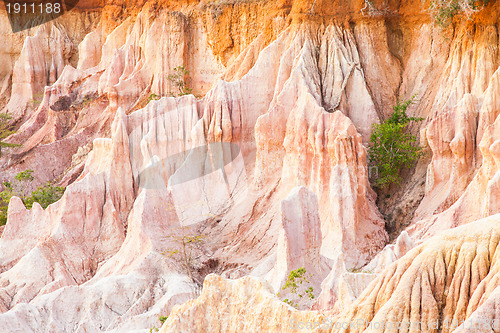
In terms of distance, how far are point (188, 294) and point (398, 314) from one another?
9.57 meters

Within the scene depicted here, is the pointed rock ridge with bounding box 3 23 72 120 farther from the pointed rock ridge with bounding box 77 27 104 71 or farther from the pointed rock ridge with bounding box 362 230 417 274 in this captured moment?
the pointed rock ridge with bounding box 362 230 417 274

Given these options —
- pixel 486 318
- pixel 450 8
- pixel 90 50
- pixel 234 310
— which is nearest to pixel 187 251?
pixel 234 310

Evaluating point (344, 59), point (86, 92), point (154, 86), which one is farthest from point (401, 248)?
point (86, 92)

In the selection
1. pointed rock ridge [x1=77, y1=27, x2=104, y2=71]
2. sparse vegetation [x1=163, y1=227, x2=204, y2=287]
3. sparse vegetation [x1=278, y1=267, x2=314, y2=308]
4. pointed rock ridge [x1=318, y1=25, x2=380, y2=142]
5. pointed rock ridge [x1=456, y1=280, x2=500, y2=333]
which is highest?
pointed rock ridge [x1=77, y1=27, x2=104, y2=71]

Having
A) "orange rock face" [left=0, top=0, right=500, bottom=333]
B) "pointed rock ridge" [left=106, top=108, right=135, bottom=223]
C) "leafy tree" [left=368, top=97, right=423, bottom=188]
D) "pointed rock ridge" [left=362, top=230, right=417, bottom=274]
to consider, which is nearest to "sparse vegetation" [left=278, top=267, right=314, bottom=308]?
"orange rock face" [left=0, top=0, right=500, bottom=333]

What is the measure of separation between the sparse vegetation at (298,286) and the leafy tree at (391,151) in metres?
5.77

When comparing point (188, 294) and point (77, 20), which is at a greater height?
point (77, 20)

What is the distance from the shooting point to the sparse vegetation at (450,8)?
22.0 metres

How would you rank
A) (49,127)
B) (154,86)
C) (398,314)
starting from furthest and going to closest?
(49,127)
(154,86)
(398,314)

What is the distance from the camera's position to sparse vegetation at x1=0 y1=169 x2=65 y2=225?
93.8 ft

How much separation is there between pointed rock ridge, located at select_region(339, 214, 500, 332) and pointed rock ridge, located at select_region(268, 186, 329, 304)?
21.2 feet

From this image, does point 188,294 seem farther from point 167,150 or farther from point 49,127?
point 49,127

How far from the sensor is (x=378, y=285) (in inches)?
465

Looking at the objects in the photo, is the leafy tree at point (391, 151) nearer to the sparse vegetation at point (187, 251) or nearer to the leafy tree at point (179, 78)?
the sparse vegetation at point (187, 251)
